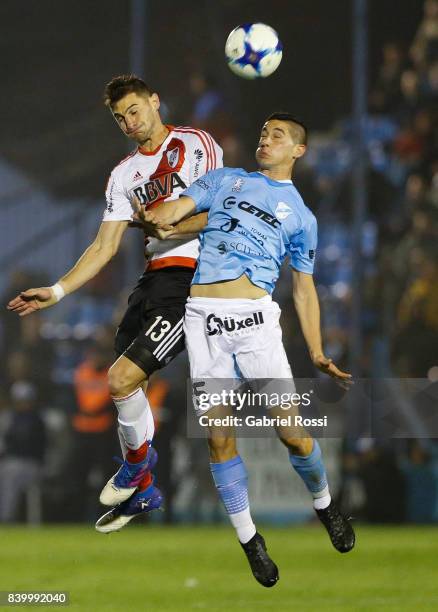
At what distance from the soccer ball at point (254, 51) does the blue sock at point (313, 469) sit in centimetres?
219

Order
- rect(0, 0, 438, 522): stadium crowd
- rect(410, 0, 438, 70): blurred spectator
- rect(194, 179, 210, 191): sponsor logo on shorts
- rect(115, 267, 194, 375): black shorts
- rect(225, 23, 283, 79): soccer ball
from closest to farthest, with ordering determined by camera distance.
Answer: rect(194, 179, 210, 191): sponsor logo on shorts
rect(115, 267, 194, 375): black shorts
rect(225, 23, 283, 79): soccer ball
rect(0, 0, 438, 522): stadium crowd
rect(410, 0, 438, 70): blurred spectator

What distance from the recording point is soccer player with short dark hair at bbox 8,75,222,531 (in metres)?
7.55

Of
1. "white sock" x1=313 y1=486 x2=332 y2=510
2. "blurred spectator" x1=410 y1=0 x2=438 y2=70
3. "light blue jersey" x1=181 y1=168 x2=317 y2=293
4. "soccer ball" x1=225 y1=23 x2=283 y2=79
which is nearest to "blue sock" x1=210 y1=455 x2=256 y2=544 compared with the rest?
"white sock" x1=313 y1=486 x2=332 y2=510

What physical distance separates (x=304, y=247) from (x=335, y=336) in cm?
673

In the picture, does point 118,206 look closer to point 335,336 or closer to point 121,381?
point 121,381

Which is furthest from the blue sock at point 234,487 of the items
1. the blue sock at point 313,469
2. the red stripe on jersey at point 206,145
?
the red stripe on jersey at point 206,145

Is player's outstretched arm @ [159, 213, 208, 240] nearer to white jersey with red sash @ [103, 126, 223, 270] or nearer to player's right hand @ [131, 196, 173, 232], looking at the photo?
player's right hand @ [131, 196, 173, 232]

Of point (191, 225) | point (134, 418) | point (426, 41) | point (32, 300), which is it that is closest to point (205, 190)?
point (191, 225)

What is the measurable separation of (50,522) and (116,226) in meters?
7.54

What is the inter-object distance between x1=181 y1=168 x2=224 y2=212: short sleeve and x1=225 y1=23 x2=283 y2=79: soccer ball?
70 centimetres

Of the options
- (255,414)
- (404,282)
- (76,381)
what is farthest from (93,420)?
(404,282)

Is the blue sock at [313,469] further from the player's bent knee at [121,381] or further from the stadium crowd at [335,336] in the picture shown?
the stadium crowd at [335,336]

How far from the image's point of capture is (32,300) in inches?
282

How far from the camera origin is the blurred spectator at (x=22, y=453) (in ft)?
47.4
